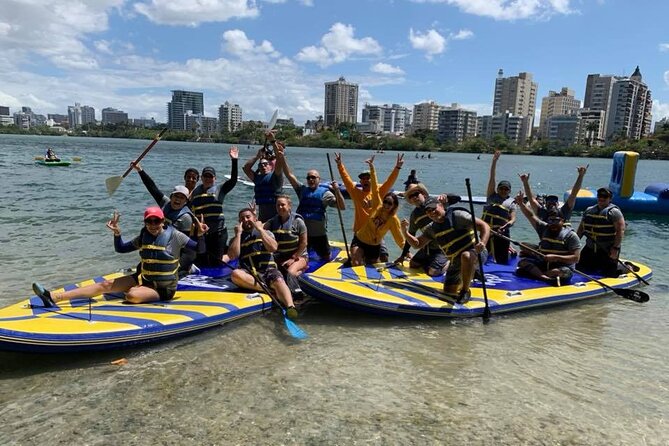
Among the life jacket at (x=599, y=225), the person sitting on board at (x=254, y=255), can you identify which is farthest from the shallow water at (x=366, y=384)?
the life jacket at (x=599, y=225)

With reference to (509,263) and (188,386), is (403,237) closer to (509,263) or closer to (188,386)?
(509,263)

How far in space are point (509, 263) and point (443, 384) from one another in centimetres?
480

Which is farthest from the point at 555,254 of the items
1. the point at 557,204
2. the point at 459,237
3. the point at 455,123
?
the point at 455,123

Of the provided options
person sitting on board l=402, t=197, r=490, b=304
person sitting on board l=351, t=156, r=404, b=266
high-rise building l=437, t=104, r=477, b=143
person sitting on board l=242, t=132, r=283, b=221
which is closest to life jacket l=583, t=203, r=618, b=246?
person sitting on board l=402, t=197, r=490, b=304

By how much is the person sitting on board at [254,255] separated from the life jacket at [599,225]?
5455 millimetres

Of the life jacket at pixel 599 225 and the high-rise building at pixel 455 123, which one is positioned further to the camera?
the high-rise building at pixel 455 123

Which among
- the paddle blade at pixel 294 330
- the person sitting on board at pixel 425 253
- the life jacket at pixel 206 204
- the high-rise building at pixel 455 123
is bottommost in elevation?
the paddle blade at pixel 294 330

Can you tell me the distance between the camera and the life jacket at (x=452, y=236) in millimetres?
6656

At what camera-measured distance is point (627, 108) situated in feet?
497

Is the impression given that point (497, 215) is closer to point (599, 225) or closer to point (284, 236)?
point (599, 225)

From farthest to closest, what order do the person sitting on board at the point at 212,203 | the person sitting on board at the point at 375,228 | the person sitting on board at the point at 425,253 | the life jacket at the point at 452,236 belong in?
the person sitting on board at the point at 425,253
the person sitting on board at the point at 212,203
the person sitting on board at the point at 375,228
the life jacket at the point at 452,236

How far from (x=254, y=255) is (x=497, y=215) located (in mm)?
4579

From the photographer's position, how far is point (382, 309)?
21.7 ft

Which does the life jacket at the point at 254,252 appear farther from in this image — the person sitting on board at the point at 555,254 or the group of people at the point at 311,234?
the person sitting on board at the point at 555,254
